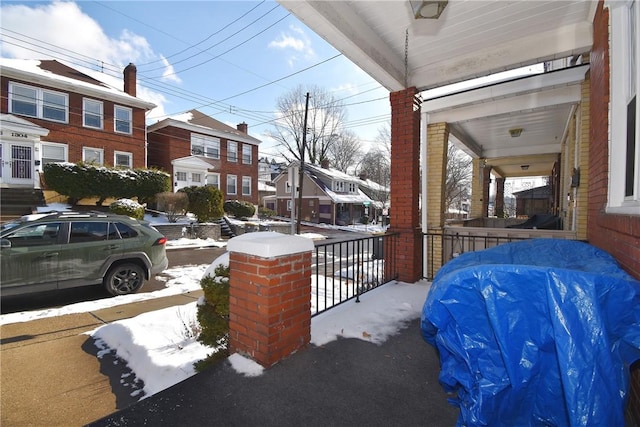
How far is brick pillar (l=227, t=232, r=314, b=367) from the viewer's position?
2.18 meters

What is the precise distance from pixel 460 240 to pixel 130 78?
22.0 meters

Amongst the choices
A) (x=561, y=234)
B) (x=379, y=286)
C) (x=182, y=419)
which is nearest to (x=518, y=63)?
(x=561, y=234)

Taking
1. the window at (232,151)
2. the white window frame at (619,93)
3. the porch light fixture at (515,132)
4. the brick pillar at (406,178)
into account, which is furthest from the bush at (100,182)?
the white window frame at (619,93)

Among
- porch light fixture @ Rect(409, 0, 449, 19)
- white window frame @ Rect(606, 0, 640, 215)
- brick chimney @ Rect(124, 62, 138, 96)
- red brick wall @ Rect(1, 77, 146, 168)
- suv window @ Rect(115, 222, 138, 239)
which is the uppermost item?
brick chimney @ Rect(124, 62, 138, 96)

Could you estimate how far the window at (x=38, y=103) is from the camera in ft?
47.8

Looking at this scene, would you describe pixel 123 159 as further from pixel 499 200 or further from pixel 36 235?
pixel 499 200

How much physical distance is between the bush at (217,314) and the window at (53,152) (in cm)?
1843

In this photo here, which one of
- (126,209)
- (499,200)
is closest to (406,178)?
(499,200)

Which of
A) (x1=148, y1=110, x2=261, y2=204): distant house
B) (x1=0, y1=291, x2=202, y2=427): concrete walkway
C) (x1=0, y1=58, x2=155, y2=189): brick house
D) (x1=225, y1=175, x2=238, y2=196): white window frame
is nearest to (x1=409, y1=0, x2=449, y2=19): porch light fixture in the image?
(x1=0, y1=291, x2=202, y2=427): concrete walkway

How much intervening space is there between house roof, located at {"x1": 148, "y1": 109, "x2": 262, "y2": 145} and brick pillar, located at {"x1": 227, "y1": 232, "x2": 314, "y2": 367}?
858 inches

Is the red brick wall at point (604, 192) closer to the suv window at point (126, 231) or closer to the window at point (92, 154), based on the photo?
the suv window at point (126, 231)

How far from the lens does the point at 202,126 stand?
73.6 ft

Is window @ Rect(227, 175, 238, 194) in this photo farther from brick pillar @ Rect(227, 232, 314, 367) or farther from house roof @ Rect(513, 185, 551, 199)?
brick pillar @ Rect(227, 232, 314, 367)

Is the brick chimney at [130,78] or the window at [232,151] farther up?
the brick chimney at [130,78]
